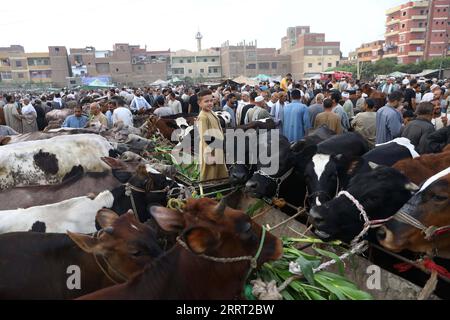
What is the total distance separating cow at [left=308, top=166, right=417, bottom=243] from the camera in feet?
9.34

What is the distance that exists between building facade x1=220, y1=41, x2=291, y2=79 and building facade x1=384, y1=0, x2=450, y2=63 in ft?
83.5

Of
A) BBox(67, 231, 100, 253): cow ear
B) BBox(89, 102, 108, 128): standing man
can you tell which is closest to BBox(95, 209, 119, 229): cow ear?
BBox(67, 231, 100, 253): cow ear

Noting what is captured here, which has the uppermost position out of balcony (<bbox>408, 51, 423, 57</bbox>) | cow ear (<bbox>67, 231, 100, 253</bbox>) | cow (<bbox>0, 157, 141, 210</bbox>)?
balcony (<bbox>408, 51, 423, 57</bbox>)

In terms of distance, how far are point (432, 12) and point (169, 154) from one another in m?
75.4

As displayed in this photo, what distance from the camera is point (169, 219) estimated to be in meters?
2.11

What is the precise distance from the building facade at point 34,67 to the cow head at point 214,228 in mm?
77825

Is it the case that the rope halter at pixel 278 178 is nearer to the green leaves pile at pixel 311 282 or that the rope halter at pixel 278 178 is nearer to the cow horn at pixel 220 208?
the green leaves pile at pixel 311 282

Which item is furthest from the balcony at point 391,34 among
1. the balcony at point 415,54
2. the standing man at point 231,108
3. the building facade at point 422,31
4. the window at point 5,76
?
the window at point 5,76

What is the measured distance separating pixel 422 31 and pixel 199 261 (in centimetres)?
7892

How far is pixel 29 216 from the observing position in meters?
3.32

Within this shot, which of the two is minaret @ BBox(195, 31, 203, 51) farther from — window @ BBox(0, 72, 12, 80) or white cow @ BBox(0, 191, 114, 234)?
white cow @ BBox(0, 191, 114, 234)
